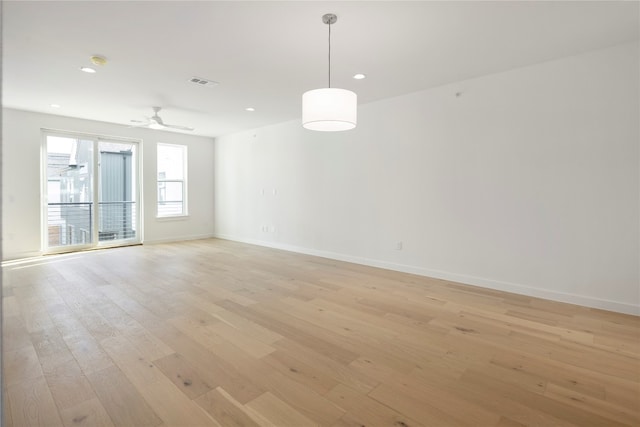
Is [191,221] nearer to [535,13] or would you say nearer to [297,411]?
[297,411]

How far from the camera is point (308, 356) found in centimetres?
231

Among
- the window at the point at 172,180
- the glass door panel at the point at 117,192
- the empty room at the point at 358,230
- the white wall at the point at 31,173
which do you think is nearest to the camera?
the empty room at the point at 358,230

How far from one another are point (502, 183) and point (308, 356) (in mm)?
3075

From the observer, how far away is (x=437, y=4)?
2.50 meters

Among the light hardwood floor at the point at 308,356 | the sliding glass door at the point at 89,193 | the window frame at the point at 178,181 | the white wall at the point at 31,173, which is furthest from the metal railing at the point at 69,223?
the light hardwood floor at the point at 308,356

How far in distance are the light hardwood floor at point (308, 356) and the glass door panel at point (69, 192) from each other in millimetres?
2347

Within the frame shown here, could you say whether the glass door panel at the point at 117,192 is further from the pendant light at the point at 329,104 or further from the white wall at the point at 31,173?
the pendant light at the point at 329,104

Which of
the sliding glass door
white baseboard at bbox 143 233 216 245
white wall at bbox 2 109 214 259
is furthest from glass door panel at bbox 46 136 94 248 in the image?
white baseboard at bbox 143 233 216 245

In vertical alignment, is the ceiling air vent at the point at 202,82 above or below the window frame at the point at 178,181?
above

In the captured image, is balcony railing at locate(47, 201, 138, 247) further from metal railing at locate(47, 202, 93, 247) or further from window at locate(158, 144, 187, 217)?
window at locate(158, 144, 187, 217)

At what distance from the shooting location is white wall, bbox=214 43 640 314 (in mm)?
3186

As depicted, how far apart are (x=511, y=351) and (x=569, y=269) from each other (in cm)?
167

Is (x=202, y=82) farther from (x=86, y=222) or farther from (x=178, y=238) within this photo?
(x=178, y=238)

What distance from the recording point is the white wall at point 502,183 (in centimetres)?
319
